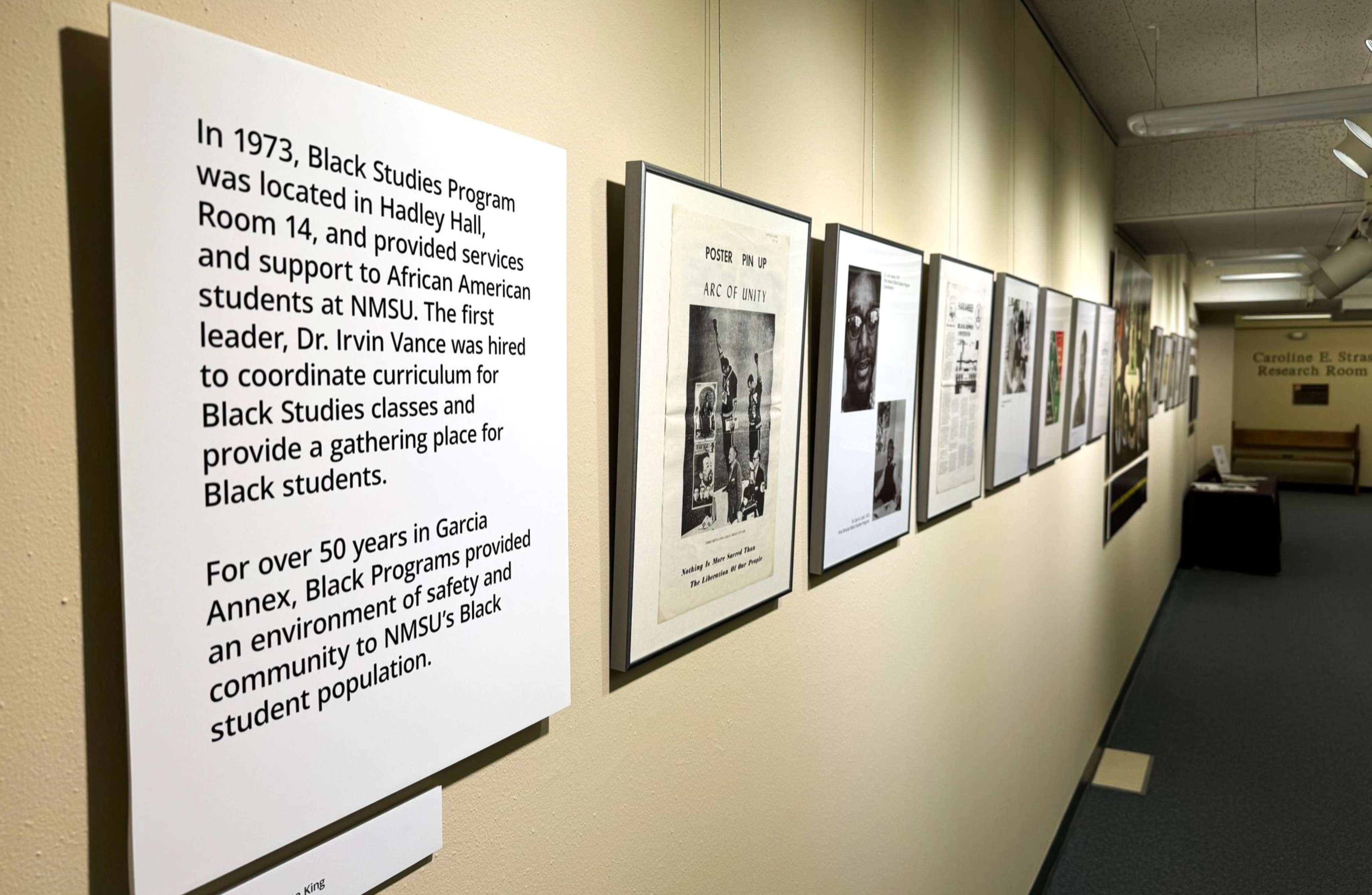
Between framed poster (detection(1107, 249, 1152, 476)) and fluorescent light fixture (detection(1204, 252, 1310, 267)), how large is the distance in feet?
5.25

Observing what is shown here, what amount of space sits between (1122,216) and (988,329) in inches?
102

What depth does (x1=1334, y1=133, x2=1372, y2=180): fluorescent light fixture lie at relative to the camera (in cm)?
280

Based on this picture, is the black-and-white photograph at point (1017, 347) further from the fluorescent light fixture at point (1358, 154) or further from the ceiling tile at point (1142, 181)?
the ceiling tile at point (1142, 181)

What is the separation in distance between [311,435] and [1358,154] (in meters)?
3.29

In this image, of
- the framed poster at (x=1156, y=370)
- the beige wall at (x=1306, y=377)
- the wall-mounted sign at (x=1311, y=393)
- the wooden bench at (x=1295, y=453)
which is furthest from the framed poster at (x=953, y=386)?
the wall-mounted sign at (x=1311, y=393)

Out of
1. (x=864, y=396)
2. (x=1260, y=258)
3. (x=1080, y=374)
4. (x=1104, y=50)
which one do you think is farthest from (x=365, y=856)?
(x=1260, y=258)

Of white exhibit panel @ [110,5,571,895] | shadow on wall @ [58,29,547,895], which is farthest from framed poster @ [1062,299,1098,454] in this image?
shadow on wall @ [58,29,547,895]

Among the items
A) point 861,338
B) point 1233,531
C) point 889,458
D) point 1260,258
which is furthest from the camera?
point 1233,531

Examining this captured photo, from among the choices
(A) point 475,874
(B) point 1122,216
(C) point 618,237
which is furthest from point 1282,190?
(A) point 475,874

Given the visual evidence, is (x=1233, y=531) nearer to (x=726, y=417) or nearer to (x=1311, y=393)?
(x=1311, y=393)

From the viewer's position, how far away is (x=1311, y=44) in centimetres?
340

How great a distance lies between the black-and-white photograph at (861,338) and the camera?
1.68 meters

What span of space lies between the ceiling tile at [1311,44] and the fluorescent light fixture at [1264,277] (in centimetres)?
469

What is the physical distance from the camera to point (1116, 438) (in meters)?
4.65
